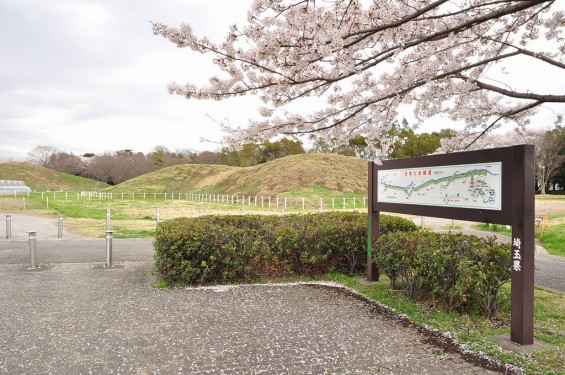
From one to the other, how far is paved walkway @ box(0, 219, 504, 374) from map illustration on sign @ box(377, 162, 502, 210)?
63.2 inches

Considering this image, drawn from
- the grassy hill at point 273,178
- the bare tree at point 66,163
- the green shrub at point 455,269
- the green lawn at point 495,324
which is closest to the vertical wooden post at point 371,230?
the green lawn at point 495,324

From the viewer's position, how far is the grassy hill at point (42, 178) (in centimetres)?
→ 7143

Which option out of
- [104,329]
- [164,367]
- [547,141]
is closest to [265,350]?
[164,367]

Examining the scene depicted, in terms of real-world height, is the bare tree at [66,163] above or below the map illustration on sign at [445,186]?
above

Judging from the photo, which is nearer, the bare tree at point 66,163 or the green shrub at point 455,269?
the green shrub at point 455,269

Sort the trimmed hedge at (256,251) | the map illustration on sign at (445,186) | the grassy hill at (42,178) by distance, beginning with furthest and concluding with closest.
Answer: the grassy hill at (42,178), the trimmed hedge at (256,251), the map illustration on sign at (445,186)

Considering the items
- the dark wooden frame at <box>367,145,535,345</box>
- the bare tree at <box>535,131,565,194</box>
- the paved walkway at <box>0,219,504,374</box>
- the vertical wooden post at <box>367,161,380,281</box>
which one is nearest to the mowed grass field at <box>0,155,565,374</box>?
the vertical wooden post at <box>367,161,380,281</box>

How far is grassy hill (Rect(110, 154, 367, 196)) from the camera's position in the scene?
4569 centimetres

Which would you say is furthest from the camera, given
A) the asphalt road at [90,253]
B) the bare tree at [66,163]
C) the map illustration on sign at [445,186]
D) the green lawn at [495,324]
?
the bare tree at [66,163]

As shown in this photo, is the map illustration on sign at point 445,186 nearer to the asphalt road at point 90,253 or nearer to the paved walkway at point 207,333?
the paved walkway at point 207,333

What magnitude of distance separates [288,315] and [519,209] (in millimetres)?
2828

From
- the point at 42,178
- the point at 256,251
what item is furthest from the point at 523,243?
the point at 42,178

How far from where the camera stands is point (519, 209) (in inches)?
154

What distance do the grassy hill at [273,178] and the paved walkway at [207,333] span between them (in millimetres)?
35726
